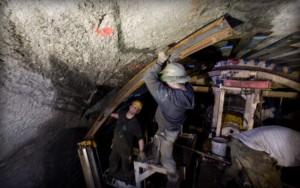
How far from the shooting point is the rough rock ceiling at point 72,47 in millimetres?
1279

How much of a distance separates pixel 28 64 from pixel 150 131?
3.95m

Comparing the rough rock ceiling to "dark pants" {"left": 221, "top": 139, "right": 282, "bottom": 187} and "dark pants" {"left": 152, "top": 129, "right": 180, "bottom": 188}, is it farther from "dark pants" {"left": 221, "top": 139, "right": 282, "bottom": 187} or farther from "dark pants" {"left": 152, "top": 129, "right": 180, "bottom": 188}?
"dark pants" {"left": 221, "top": 139, "right": 282, "bottom": 187}

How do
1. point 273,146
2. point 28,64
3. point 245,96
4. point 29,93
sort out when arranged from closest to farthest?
point 28,64 < point 29,93 < point 273,146 < point 245,96

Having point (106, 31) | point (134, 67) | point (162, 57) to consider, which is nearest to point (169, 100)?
point (162, 57)

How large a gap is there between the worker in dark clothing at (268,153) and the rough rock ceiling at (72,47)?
1.42 meters

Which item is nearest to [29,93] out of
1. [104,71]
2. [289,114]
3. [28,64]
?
[28,64]

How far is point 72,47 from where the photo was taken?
1.58m

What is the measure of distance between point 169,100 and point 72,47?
1.41 meters

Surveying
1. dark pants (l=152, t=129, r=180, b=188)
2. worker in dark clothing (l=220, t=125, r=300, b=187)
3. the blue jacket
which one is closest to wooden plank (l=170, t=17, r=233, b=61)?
the blue jacket

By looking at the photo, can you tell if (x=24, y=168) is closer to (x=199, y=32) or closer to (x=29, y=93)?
(x=29, y=93)

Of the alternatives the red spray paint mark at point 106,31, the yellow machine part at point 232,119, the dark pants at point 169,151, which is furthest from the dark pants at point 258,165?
the red spray paint mark at point 106,31

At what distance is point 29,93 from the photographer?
178 cm

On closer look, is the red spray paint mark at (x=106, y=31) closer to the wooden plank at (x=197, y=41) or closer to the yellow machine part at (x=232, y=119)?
the wooden plank at (x=197, y=41)

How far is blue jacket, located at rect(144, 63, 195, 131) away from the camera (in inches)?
91.3
